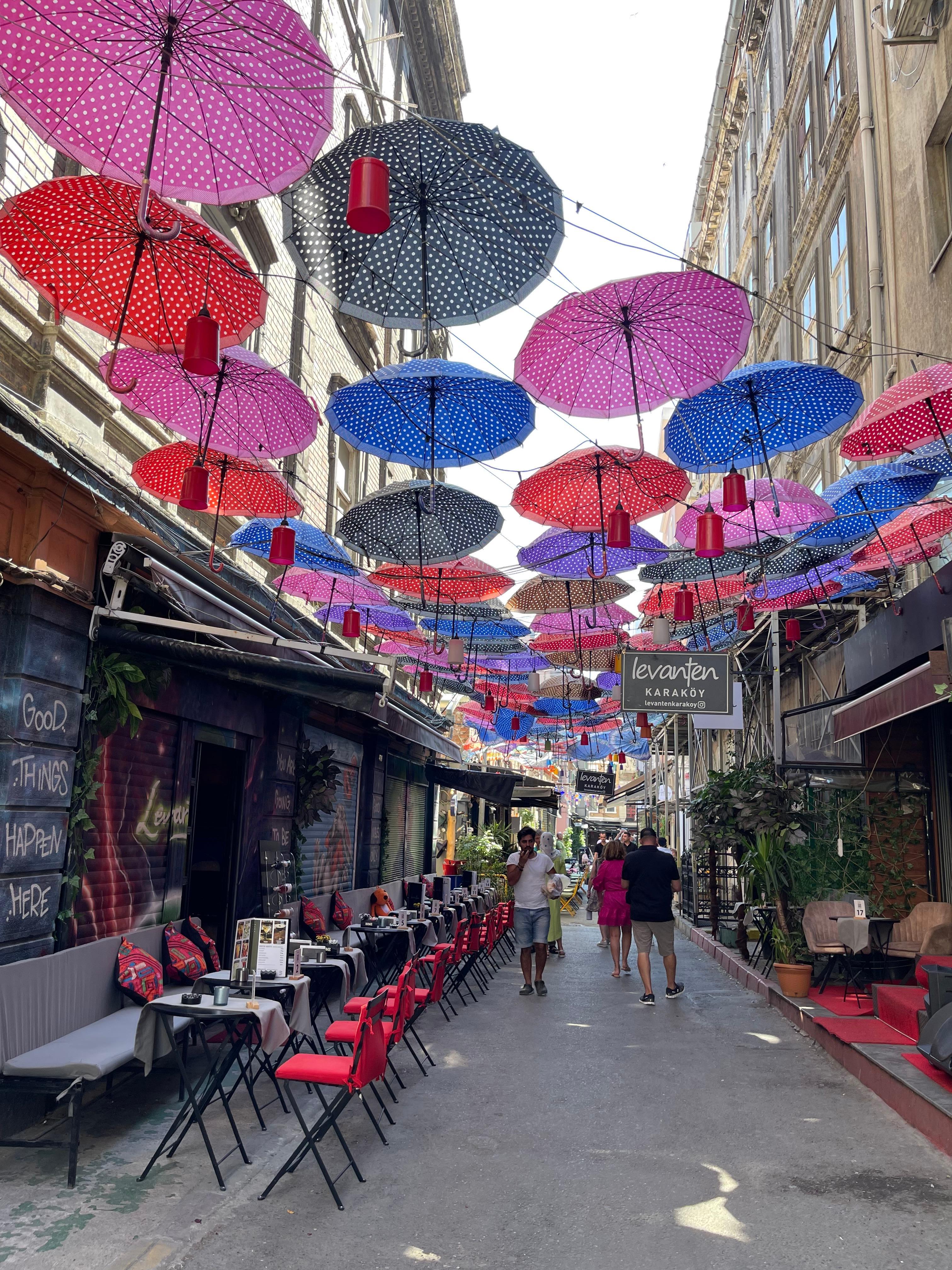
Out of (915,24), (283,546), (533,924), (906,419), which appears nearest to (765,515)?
(906,419)

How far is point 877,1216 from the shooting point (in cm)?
504

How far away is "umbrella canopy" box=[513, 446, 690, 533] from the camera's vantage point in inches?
370

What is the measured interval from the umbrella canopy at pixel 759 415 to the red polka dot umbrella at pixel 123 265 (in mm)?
3859

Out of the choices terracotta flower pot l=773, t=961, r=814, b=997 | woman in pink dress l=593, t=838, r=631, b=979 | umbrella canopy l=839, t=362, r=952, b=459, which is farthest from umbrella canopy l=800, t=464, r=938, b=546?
woman in pink dress l=593, t=838, r=631, b=979

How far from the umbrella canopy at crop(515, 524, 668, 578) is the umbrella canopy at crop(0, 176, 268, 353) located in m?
5.26

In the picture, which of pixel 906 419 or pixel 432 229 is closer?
pixel 432 229

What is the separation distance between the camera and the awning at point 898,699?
725cm

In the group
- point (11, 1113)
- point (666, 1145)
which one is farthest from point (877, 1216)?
point (11, 1113)

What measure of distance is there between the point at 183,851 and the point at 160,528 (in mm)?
3159

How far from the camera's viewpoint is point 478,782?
2236 cm

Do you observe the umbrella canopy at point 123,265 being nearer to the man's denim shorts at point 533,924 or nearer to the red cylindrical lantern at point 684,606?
the red cylindrical lantern at point 684,606

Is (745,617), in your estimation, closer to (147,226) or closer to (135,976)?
(135,976)

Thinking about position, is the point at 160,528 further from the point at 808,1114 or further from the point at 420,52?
the point at 420,52

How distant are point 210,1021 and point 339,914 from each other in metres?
7.79
